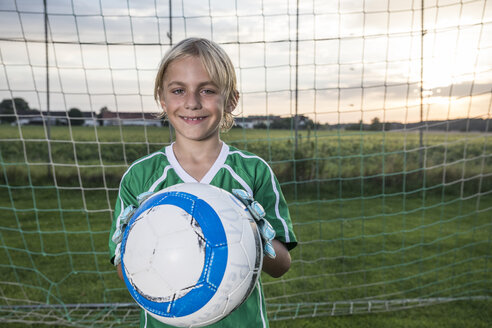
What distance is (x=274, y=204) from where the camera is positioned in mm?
1395

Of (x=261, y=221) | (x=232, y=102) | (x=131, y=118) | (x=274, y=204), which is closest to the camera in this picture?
(x=261, y=221)

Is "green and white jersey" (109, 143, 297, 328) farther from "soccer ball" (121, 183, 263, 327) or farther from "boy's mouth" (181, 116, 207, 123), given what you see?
"soccer ball" (121, 183, 263, 327)

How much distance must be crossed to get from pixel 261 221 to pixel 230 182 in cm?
29

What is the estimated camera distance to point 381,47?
3.64 metres

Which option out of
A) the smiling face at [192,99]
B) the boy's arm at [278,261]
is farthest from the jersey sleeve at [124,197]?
the boy's arm at [278,261]

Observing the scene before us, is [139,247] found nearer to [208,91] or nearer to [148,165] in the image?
[148,165]

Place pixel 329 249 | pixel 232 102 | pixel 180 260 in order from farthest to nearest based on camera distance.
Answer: pixel 329 249
pixel 232 102
pixel 180 260

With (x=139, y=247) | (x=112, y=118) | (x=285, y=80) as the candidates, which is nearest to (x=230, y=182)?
(x=139, y=247)

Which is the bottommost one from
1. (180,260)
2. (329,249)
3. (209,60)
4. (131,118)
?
(329,249)

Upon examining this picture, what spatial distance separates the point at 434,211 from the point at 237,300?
6303 mm

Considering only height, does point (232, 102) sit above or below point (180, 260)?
above

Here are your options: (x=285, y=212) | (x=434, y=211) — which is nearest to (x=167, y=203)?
(x=285, y=212)

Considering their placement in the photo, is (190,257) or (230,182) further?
(230,182)

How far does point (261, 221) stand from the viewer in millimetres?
1132
